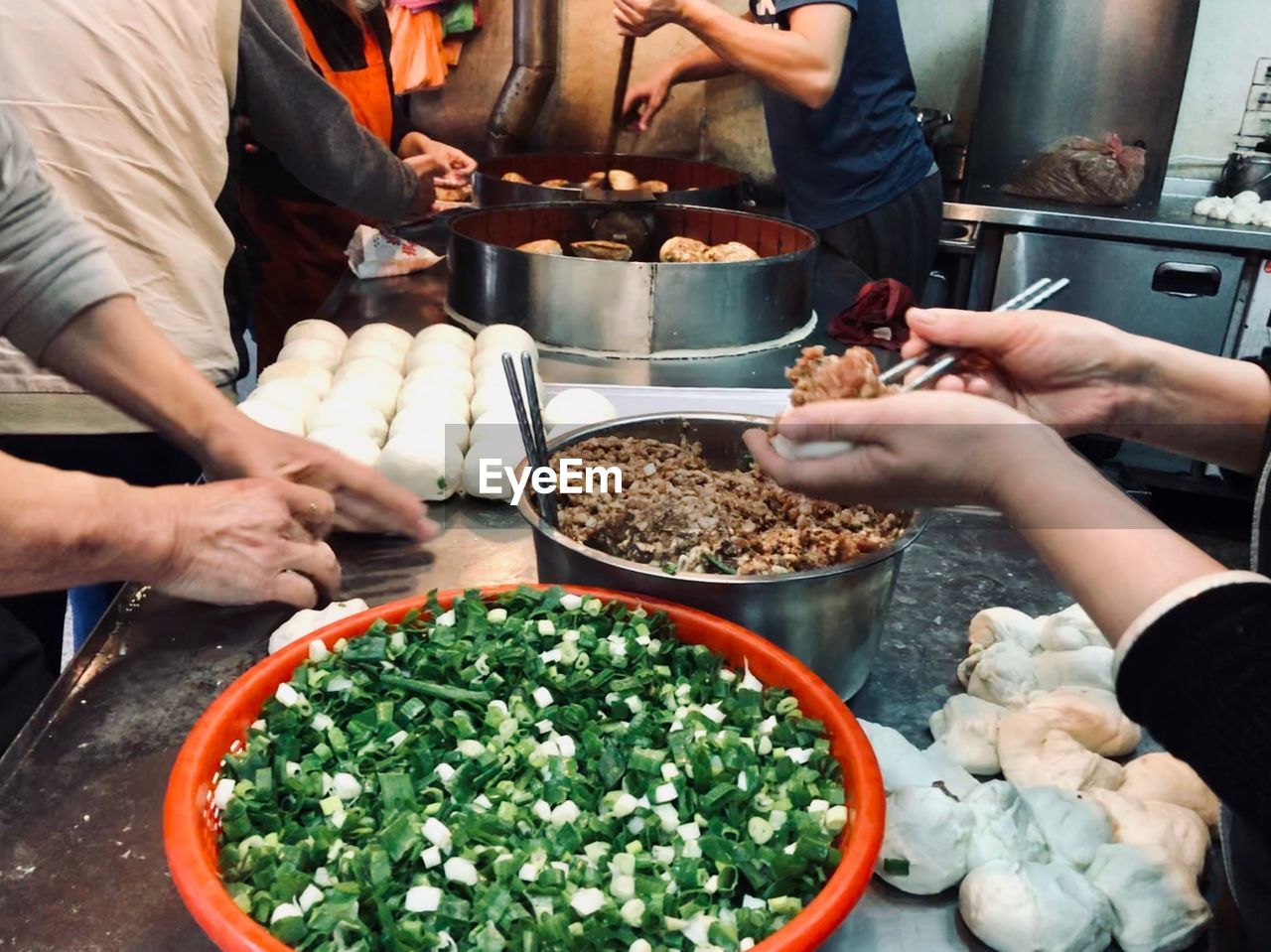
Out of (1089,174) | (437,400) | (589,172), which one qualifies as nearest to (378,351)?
(437,400)

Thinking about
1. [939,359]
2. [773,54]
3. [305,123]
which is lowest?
[939,359]

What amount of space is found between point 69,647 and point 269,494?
2376 millimetres

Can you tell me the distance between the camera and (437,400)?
5.89ft

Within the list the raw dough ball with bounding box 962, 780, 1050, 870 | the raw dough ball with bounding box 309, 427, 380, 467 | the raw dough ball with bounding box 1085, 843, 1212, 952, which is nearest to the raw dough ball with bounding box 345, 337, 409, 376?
the raw dough ball with bounding box 309, 427, 380, 467

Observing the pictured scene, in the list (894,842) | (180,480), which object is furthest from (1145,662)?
(180,480)

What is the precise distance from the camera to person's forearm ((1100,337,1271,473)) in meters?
1.12

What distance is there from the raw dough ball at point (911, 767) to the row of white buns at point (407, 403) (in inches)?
25.5

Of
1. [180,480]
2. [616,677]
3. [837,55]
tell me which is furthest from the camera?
[837,55]

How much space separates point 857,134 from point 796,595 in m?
2.35

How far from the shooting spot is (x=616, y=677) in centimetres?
106

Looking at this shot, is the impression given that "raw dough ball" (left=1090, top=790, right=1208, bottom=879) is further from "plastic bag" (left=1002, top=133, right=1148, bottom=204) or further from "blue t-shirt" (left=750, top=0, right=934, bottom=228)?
"plastic bag" (left=1002, top=133, right=1148, bottom=204)

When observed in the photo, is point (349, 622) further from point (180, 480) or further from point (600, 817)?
point (180, 480)

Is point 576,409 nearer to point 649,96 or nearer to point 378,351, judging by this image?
point 378,351

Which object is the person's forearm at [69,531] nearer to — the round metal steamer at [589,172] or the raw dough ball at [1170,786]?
the raw dough ball at [1170,786]
